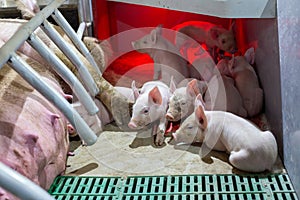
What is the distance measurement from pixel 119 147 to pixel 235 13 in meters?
0.78

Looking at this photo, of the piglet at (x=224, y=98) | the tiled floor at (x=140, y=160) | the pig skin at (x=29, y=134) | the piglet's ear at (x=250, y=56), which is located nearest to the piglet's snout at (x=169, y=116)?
the tiled floor at (x=140, y=160)

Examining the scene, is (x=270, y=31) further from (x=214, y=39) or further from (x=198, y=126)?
(x=214, y=39)

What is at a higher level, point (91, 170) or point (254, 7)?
point (254, 7)

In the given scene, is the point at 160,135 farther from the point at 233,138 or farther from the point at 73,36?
the point at 73,36

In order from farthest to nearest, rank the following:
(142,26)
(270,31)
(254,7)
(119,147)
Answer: (142,26) → (119,147) → (270,31) → (254,7)

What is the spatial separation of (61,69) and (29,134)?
304mm

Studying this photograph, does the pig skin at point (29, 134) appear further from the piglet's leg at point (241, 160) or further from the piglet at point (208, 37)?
the piglet at point (208, 37)

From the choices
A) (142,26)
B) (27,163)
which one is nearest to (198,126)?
(27,163)

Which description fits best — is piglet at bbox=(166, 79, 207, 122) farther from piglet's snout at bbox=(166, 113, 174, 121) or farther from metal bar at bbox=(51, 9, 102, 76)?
metal bar at bbox=(51, 9, 102, 76)

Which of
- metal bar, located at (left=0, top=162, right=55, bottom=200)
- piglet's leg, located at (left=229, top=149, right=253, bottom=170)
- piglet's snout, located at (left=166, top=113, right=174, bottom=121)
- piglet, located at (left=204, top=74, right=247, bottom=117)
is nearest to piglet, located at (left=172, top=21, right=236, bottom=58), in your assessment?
piglet, located at (left=204, top=74, right=247, bottom=117)

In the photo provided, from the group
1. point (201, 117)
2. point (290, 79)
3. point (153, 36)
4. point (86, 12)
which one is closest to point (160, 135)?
point (201, 117)

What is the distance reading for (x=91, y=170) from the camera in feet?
5.90

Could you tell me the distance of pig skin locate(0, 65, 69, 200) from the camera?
54.7 inches

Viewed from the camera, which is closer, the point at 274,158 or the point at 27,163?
the point at 27,163
